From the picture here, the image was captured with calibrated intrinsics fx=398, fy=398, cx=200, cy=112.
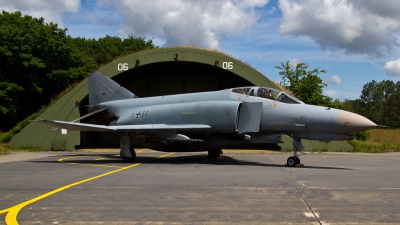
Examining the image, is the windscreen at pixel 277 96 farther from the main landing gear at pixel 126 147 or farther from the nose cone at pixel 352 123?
the main landing gear at pixel 126 147

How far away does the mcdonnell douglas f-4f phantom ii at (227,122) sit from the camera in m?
12.8

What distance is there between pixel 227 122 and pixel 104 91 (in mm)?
7602

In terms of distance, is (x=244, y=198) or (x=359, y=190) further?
(x=359, y=190)

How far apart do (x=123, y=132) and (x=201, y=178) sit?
6.33 meters

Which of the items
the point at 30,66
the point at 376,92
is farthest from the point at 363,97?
the point at 30,66

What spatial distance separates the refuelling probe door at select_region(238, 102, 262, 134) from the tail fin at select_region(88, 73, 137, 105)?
675 centimetres

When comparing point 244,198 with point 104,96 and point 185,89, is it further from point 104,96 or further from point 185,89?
point 185,89

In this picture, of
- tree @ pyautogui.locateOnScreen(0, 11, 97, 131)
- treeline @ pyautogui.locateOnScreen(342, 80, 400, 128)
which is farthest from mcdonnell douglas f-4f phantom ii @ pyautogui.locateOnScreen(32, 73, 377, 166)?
treeline @ pyautogui.locateOnScreen(342, 80, 400, 128)

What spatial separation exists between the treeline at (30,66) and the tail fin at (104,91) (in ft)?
49.9

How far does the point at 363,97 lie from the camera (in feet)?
438

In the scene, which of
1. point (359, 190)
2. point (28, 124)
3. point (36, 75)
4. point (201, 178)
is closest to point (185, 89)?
point (28, 124)

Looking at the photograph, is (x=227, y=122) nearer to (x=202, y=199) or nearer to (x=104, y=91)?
(x=202, y=199)

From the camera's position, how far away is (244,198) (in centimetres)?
716

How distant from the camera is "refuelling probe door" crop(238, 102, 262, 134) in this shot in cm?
1368
